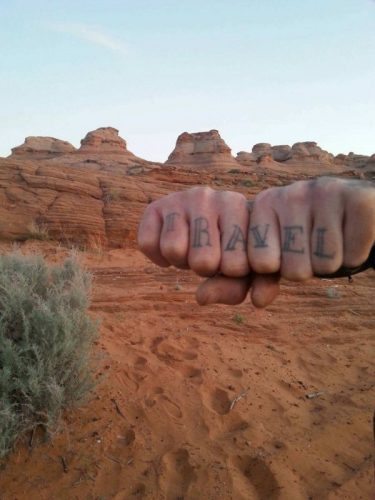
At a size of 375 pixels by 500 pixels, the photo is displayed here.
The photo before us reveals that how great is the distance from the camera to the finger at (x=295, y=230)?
0.85 m

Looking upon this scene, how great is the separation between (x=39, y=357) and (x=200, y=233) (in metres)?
2.29

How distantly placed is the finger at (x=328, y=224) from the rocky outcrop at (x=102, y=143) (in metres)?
47.1

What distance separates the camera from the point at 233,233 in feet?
2.98

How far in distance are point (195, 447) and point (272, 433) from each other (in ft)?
Result: 2.08

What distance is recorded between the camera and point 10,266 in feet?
12.8

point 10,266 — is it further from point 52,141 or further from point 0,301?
point 52,141

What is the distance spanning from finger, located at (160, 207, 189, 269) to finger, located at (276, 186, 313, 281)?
0.72 feet

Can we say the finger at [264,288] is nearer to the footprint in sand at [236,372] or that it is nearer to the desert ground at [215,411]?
the desert ground at [215,411]

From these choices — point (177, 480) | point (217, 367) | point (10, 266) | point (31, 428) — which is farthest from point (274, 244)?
point (10, 266)

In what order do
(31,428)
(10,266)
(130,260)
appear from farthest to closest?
(130,260) → (10,266) → (31,428)

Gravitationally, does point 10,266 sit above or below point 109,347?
above

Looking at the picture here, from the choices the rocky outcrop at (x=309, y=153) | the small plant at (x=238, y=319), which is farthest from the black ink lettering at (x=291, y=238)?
the rocky outcrop at (x=309, y=153)

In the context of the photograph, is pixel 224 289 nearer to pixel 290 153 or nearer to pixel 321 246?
pixel 321 246

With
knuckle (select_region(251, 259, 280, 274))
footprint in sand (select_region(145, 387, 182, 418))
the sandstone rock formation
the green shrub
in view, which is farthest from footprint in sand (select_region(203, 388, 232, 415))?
the sandstone rock formation
